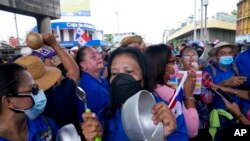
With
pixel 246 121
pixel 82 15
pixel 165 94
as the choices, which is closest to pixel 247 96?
pixel 246 121

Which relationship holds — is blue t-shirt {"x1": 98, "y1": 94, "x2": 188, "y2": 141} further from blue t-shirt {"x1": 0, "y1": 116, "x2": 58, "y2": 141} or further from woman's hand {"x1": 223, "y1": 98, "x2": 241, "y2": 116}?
woman's hand {"x1": 223, "y1": 98, "x2": 241, "y2": 116}

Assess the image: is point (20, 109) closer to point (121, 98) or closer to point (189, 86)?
point (121, 98)

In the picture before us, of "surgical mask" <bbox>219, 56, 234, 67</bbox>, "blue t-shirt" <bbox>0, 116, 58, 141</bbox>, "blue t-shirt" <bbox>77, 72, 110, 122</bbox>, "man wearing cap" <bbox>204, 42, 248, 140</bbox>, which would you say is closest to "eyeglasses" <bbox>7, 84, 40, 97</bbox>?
"blue t-shirt" <bbox>0, 116, 58, 141</bbox>

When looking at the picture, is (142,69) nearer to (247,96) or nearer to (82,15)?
(247,96)

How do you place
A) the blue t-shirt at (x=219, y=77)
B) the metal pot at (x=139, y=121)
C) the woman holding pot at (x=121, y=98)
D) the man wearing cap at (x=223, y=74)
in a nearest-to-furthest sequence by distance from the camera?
1. the metal pot at (x=139, y=121)
2. the woman holding pot at (x=121, y=98)
3. the man wearing cap at (x=223, y=74)
4. the blue t-shirt at (x=219, y=77)

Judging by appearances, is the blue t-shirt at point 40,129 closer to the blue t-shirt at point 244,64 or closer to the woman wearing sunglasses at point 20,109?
the woman wearing sunglasses at point 20,109

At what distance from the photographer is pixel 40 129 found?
1.57m

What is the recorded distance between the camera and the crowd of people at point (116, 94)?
1445 mm

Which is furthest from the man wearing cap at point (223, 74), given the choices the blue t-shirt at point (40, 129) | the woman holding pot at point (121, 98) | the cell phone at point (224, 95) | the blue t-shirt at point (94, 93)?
the blue t-shirt at point (40, 129)

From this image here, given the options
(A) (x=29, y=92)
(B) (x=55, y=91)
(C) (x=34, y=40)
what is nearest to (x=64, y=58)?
(C) (x=34, y=40)

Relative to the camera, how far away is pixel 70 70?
8.49 feet

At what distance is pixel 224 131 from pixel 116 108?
6.22ft

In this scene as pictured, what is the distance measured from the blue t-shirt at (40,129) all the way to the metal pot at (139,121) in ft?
2.27

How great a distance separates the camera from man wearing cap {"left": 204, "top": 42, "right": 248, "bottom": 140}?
2922mm
